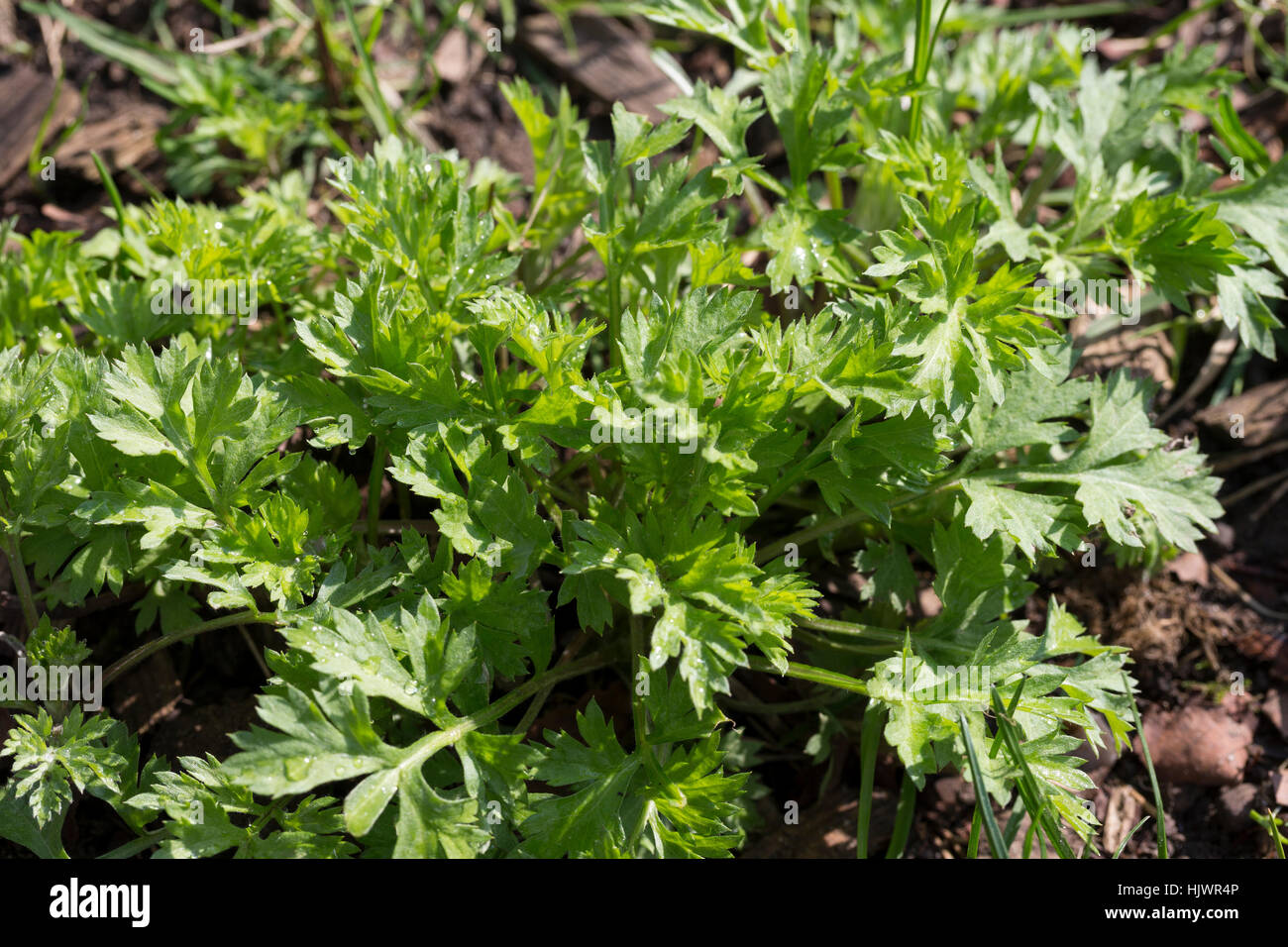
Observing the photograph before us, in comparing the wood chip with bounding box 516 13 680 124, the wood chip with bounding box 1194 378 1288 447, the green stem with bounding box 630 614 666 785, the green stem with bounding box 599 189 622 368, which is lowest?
the green stem with bounding box 630 614 666 785

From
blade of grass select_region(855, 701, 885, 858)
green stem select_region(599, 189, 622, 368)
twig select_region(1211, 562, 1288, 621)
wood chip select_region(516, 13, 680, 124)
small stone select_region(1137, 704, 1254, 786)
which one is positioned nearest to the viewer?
blade of grass select_region(855, 701, 885, 858)

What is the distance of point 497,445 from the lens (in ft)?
8.60

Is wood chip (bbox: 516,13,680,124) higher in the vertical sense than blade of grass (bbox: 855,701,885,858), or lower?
higher

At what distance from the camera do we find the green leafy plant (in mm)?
2293

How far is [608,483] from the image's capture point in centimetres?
290

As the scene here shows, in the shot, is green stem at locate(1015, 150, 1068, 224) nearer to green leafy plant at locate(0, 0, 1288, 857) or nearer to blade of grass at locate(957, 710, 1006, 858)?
green leafy plant at locate(0, 0, 1288, 857)

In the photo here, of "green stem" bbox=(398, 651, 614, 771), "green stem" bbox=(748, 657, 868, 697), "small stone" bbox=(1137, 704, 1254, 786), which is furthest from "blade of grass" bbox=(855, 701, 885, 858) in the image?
"small stone" bbox=(1137, 704, 1254, 786)

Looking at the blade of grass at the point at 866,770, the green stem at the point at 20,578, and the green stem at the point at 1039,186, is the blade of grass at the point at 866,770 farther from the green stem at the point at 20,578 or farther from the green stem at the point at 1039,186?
the green stem at the point at 20,578

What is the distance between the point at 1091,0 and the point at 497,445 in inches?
136

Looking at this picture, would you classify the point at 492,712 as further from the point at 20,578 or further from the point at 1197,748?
the point at 1197,748

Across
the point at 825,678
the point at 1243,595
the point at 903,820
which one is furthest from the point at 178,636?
the point at 1243,595

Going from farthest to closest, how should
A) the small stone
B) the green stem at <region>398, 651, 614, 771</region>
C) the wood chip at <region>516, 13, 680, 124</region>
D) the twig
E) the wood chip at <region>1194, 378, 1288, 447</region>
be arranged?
the wood chip at <region>516, 13, 680, 124</region>
the wood chip at <region>1194, 378, 1288, 447</region>
the twig
the small stone
the green stem at <region>398, 651, 614, 771</region>

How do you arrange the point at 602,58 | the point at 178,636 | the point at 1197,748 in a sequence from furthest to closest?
the point at 602,58
the point at 1197,748
the point at 178,636
